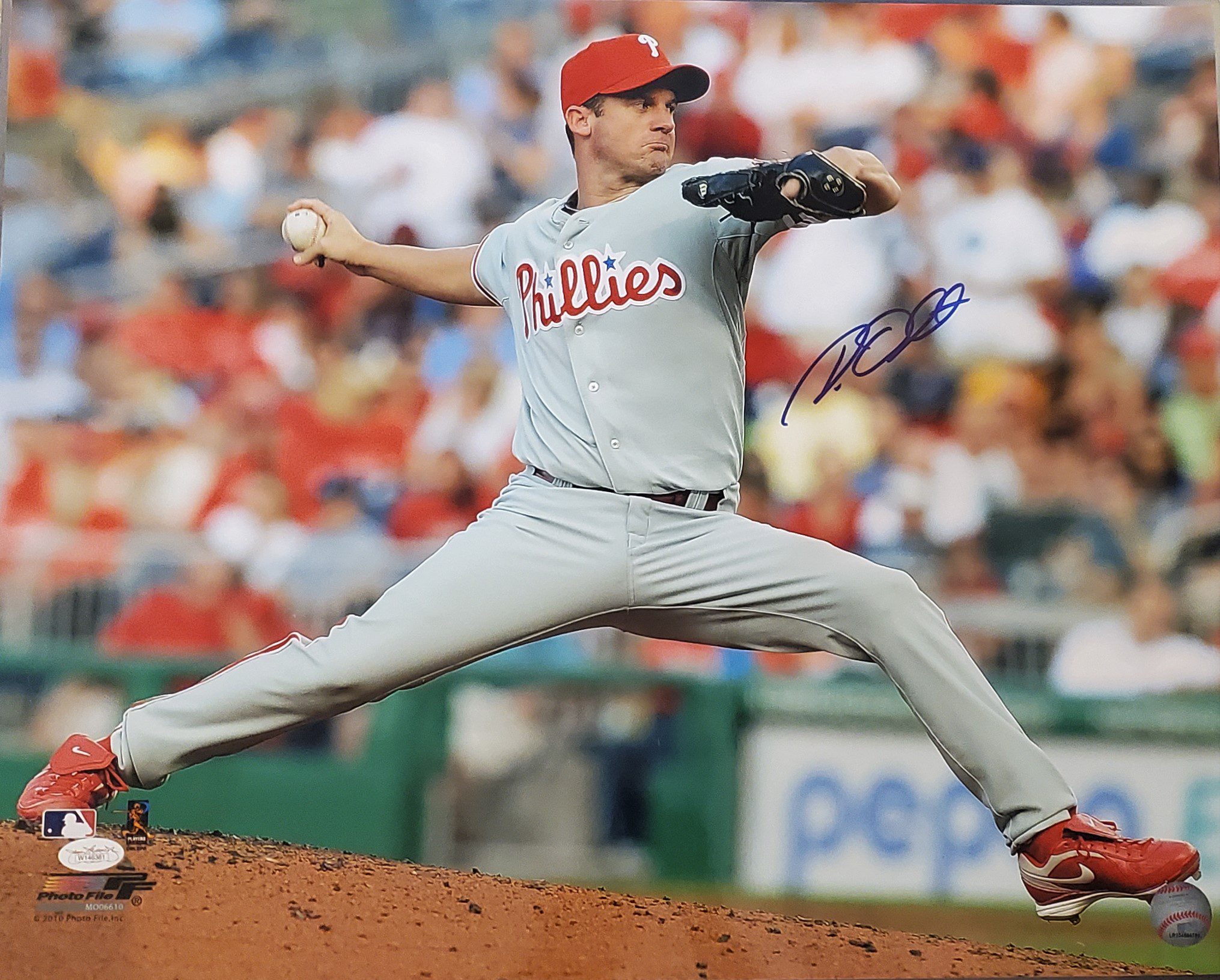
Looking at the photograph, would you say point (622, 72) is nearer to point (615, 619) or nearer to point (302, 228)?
point (302, 228)

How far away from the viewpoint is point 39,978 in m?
2.70

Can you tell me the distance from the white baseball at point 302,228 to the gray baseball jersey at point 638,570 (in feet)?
1.72

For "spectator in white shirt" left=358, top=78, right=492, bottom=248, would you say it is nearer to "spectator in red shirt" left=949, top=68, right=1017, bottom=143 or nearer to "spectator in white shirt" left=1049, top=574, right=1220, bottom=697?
"spectator in red shirt" left=949, top=68, right=1017, bottom=143

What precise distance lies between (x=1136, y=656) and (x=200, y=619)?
6.73 feet

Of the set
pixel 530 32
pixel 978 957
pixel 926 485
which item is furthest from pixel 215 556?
pixel 978 957

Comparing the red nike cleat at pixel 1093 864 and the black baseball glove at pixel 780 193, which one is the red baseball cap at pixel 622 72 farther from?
the red nike cleat at pixel 1093 864

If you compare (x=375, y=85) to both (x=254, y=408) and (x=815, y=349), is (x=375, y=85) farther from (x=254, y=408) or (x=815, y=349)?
(x=815, y=349)

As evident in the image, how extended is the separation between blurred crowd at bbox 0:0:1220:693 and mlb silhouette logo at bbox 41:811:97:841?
380mm

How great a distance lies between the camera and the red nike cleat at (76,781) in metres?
2.70

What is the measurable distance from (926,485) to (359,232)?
137cm

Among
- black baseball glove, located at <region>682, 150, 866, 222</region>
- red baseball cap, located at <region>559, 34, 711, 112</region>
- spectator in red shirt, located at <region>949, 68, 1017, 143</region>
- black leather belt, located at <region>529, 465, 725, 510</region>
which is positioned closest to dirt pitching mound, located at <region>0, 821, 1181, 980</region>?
black leather belt, located at <region>529, 465, 725, 510</region>
